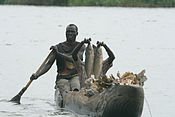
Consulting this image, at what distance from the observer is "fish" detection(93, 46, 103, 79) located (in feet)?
39.0

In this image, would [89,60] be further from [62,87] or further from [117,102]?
[117,102]

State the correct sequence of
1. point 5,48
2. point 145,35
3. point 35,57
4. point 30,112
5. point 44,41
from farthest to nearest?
point 145,35
point 44,41
point 5,48
point 35,57
point 30,112

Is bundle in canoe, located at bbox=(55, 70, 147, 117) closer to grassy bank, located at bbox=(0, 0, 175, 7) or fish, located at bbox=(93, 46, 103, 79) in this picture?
fish, located at bbox=(93, 46, 103, 79)

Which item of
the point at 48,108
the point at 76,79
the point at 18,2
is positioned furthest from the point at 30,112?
the point at 18,2

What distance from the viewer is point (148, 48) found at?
2714cm

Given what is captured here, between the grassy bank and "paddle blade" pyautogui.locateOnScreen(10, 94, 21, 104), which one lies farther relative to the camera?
the grassy bank

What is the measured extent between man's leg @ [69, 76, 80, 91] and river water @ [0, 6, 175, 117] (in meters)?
0.46

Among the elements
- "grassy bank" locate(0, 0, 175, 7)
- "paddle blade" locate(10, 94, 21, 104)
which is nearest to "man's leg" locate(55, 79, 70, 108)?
Result: "paddle blade" locate(10, 94, 21, 104)

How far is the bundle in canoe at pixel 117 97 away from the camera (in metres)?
10.4

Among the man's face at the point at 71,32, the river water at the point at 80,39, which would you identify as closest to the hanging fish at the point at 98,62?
the man's face at the point at 71,32

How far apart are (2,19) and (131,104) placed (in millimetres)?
31209

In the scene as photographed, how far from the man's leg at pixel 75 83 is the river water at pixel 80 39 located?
1.50ft

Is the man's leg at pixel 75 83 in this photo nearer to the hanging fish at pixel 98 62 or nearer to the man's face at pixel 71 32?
the hanging fish at pixel 98 62

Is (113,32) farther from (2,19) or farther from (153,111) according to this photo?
(153,111)
